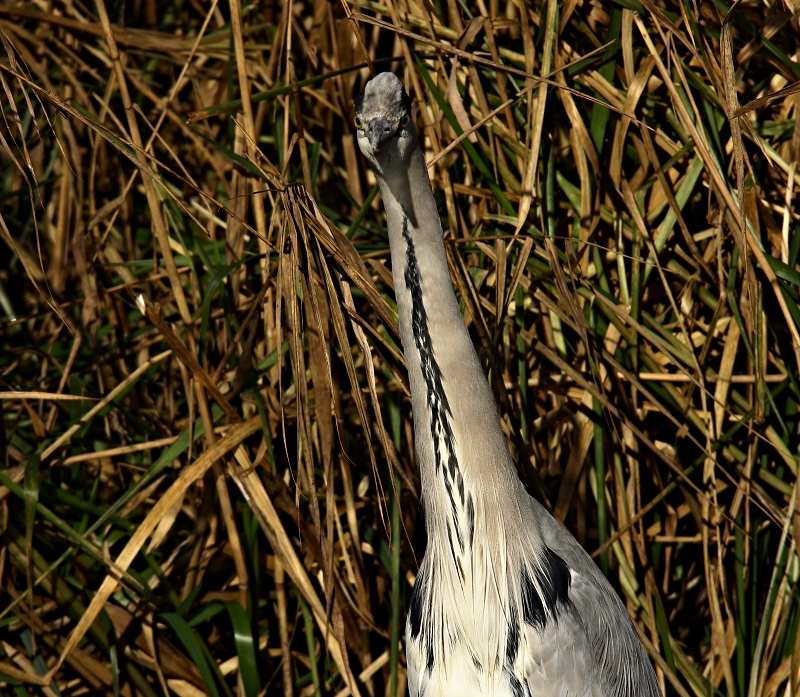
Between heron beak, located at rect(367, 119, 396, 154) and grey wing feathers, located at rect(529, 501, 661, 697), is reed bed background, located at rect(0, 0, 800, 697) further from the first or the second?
heron beak, located at rect(367, 119, 396, 154)

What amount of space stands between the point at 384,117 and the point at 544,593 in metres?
1.00

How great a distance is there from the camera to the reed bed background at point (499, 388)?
2.02 meters

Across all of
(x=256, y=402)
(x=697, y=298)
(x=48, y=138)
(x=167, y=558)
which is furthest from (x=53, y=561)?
(x=697, y=298)

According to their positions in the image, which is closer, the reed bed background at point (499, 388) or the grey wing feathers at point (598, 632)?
the grey wing feathers at point (598, 632)

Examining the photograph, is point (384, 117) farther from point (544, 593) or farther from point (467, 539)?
point (544, 593)

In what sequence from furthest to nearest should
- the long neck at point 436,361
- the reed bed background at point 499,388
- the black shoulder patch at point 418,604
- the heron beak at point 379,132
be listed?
the reed bed background at point 499,388 < the black shoulder patch at point 418,604 < the long neck at point 436,361 < the heron beak at point 379,132

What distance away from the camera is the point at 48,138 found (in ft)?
9.79

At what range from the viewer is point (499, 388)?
2047 millimetres

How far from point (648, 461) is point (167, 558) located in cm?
139

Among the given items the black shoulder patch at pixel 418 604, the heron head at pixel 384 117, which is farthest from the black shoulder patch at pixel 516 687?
the heron head at pixel 384 117

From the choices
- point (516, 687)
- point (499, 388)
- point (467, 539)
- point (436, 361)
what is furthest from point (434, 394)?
point (516, 687)

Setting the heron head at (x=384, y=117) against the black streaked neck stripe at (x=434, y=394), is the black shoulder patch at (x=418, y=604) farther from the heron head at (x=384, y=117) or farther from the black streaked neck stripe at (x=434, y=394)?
the heron head at (x=384, y=117)

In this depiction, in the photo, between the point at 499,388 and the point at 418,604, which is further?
the point at 499,388

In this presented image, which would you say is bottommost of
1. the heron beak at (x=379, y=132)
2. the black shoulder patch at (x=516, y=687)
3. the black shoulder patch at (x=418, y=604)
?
the black shoulder patch at (x=516, y=687)
